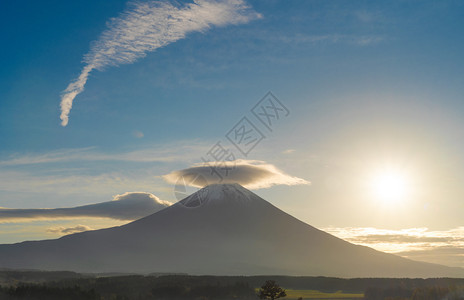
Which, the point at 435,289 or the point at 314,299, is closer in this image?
the point at 435,289

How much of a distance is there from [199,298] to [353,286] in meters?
50.9

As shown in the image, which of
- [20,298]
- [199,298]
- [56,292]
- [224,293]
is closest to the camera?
[20,298]

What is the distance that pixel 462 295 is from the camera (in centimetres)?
3909

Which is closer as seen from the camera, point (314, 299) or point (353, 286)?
point (314, 299)

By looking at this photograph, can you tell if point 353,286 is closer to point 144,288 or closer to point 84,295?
point 144,288

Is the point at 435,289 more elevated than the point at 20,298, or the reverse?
the point at 435,289

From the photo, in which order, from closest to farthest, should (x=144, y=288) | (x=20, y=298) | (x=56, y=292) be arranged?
1. (x=20, y=298)
2. (x=56, y=292)
3. (x=144, y=288)

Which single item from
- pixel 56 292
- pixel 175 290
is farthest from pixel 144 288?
pixel 56 292

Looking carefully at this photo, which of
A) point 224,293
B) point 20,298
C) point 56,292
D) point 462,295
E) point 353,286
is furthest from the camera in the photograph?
point 353,286

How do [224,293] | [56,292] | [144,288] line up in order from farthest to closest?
[144,288] < [224,293] < [56,292]

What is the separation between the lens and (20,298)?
48281 mm

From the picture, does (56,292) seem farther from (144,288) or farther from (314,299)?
(314,299)

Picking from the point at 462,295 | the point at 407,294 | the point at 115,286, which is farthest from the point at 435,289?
the point at 115,286

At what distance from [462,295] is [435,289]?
388 inches
